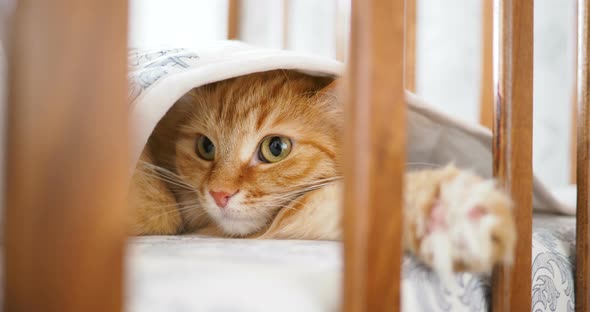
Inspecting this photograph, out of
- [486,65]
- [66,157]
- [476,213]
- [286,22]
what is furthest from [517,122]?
[286,22]

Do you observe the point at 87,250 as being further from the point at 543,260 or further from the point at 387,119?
the point at 543,260

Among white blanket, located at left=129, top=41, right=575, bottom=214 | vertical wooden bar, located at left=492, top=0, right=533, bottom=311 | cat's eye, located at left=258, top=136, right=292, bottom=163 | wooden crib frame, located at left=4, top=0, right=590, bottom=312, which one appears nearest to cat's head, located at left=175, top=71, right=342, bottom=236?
cat's eye, located at left=258, top=136, right=292, bottom=163

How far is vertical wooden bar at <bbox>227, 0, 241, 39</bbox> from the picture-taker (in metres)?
2.15

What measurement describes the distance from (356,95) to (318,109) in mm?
495

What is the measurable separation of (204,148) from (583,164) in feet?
2.07

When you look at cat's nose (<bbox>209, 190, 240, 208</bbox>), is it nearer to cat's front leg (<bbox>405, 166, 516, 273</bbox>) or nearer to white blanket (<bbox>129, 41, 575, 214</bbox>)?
white blanket (<bbox>129, 41, 575, 214</bbox>)

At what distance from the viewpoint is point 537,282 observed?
2.37 ft

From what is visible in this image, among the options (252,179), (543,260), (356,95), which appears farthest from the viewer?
(252,179)

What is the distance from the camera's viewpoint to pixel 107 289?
353 mm

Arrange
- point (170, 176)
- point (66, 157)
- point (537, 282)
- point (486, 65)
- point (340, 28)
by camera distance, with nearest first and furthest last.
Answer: point (66, 157)
point (340, 28)
point (537, 282)
point (170, 176)
point (486, 65)

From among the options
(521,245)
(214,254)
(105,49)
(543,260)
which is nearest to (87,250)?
(105,49)

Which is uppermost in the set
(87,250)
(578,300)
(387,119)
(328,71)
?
(328,71)

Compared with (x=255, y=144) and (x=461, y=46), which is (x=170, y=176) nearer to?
(x=255, y=144)

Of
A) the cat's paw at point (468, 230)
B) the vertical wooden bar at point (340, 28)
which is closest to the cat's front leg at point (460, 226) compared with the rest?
the cat's paw at point (468, 230)
